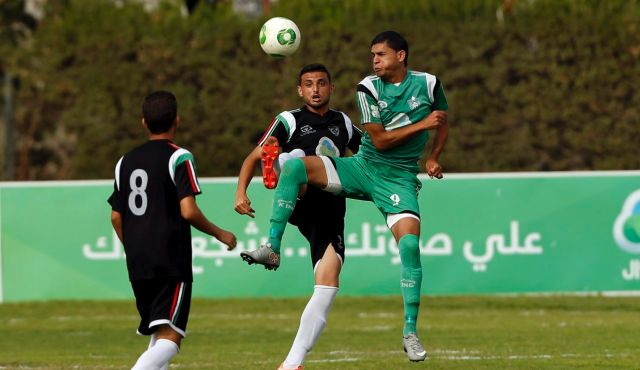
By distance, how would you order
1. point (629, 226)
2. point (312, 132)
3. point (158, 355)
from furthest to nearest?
point (629, 226) → point (312, 132) → point (158, 355)

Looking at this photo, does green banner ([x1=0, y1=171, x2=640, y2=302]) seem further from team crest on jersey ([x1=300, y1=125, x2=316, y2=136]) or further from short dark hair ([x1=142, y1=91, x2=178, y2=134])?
short dark hair ([x1=142, y1=91, x2=178, y2=134])

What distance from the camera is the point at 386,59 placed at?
977cm

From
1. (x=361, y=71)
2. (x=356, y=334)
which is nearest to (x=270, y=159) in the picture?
(x=356, y=334)

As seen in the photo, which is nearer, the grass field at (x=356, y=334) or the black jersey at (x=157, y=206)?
the black jersey at (x=157, y=206)

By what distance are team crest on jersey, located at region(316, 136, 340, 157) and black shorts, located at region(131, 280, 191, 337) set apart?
88.8 inches

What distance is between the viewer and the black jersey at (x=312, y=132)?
10164 millimetres

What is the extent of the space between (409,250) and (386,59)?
1.35 m

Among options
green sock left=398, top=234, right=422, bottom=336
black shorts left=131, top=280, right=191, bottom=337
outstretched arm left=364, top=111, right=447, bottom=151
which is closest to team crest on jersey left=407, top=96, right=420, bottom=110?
outstretched arm left=364, top=111, right=447, bottom=151

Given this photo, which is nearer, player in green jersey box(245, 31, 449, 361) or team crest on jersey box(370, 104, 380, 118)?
player in green jersey box(245, 31, 449, 361)

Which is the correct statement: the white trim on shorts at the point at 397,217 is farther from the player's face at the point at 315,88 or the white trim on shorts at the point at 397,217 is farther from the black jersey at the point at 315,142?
the player's face at the point at 315,88

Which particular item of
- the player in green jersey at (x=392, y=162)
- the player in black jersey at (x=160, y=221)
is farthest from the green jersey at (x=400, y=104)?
the player in black jersey at (x=160, y=221)

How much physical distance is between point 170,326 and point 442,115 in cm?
252

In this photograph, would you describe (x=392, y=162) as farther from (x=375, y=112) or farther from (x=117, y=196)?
(x=117, y=196)

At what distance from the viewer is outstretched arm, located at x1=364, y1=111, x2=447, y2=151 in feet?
31.1
